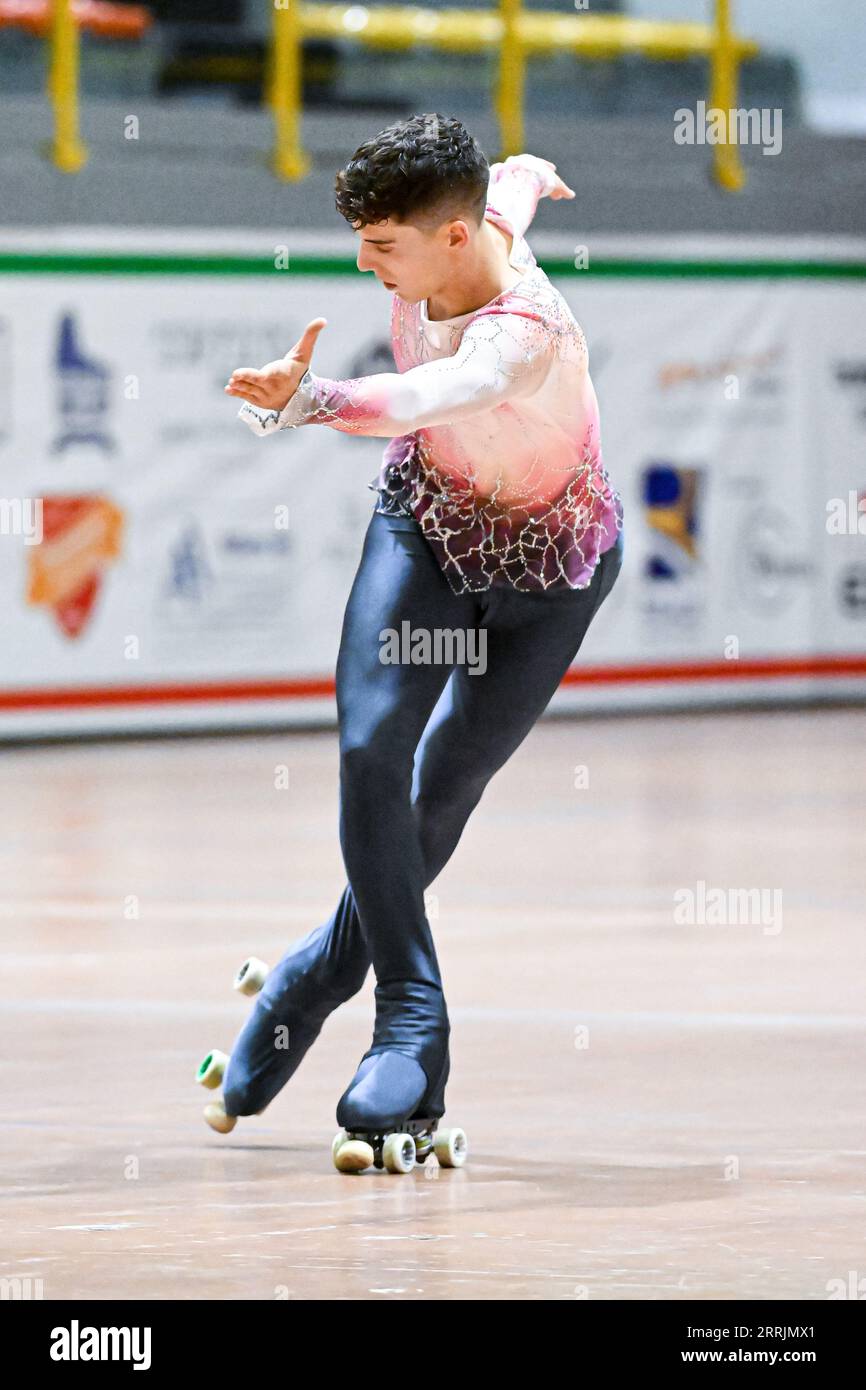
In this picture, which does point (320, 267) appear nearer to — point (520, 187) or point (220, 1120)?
point (520, 187)

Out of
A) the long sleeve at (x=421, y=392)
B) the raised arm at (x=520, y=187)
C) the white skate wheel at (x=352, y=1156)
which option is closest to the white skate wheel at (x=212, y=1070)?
the white skate wheel at (x=352, y=1156)

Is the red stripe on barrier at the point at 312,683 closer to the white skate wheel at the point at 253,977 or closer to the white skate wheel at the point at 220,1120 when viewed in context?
the white skate wheel at the point at 253,977

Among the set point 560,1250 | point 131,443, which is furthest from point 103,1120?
point 131,443

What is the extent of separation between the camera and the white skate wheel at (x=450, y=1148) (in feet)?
15.2

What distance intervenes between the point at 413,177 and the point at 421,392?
1.36ft

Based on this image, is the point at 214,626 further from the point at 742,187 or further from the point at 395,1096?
the point at 395,1096

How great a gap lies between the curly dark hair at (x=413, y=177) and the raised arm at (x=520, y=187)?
0.31 m

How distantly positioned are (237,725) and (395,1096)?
959 cm

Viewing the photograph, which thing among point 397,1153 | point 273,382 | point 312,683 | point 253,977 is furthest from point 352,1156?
point 312,683

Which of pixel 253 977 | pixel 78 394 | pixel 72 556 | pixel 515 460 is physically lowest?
pixel 253 977

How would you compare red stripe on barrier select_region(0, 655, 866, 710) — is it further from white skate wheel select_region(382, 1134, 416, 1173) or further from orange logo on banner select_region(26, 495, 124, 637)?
white skate wheel select_region(382, 1134, 416, 1173)

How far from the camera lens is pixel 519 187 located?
16.5ft

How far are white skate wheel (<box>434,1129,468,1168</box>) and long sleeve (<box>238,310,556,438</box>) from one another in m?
1.14

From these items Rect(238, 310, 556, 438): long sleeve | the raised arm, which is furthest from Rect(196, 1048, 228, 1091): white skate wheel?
the raised arm
